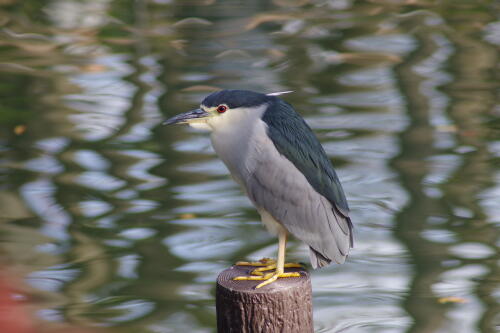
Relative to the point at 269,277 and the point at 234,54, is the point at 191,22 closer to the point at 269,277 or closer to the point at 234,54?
the point at 234,54

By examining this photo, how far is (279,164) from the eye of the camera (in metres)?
2.46

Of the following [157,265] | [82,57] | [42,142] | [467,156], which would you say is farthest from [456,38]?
[157,265]

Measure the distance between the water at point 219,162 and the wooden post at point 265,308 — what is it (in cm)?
59

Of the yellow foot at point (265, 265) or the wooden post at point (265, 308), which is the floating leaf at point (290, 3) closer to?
the yellow foot at point (265, 265)

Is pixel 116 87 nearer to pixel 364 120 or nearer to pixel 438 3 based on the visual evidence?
pixel 364 120

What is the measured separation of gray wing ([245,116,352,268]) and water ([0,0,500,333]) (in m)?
0.84

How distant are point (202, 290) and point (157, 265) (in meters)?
0.38

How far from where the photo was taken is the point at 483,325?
12.5 feet

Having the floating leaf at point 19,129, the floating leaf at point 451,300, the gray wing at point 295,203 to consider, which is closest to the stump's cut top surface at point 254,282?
the gray wing at point 295,203

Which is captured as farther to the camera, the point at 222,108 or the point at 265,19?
the point at 265,19

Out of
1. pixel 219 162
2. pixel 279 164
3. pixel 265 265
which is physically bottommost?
pixel 219 162

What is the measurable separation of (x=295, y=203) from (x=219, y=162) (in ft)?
11.7

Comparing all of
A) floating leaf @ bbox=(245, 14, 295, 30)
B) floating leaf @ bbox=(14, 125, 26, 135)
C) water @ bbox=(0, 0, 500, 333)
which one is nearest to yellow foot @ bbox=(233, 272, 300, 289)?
water @ bbox=(0, 0, 500, 333)

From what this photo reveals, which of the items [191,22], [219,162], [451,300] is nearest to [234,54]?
[191,22]
